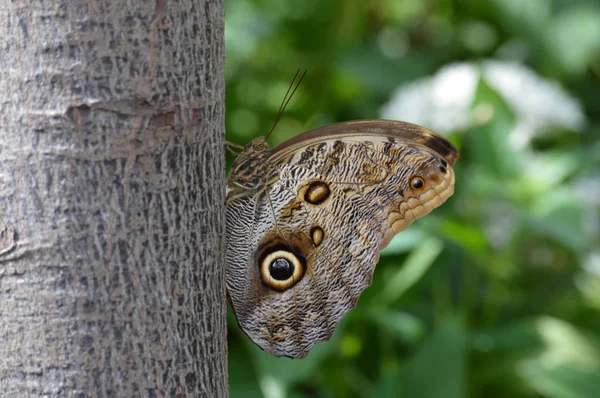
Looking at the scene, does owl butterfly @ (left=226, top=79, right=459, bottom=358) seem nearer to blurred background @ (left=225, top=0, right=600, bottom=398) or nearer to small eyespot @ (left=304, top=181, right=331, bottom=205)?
small eyespot @ (left=304, top=181, right=331, bottom=205)

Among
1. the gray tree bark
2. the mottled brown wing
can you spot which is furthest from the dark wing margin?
the gray tree bark

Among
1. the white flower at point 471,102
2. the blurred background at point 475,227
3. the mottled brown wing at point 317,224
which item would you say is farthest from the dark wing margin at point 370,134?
the white flower at point 471,102

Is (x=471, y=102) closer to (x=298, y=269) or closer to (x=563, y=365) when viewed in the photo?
(x=563, y=365)

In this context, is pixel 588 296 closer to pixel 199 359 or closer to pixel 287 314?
pixel 287 314

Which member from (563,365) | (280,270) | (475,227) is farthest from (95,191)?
(563,365)

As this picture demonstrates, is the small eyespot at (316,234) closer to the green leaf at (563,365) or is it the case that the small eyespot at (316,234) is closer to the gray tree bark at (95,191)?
the gray tree bark at (95,191)

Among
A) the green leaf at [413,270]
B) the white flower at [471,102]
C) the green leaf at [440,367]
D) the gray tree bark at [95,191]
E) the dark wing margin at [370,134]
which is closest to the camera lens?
the gray tree bark at [95,191]

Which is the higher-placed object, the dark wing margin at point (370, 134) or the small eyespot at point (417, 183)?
the dark wing margin at point (370, 134)
